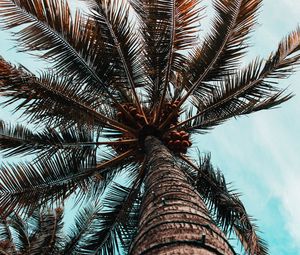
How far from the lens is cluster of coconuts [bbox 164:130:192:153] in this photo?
722 centimetres

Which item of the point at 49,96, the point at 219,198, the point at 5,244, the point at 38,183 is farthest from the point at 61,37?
the point at 5,244

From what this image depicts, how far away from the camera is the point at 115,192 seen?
7570 mm

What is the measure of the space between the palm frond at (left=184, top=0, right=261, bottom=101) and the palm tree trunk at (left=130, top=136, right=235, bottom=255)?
3057mm

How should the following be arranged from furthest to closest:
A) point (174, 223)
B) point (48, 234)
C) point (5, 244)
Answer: point (5, 244)
point (48, 234)
point (174, 223)

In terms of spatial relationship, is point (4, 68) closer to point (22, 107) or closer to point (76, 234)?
point (22, 107)

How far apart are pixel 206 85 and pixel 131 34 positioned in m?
1.53

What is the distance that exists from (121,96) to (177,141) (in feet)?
4.58

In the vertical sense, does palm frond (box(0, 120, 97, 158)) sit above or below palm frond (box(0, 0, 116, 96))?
below

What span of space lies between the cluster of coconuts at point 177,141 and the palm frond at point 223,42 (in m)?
0.88

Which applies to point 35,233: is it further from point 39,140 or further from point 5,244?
point 39,140

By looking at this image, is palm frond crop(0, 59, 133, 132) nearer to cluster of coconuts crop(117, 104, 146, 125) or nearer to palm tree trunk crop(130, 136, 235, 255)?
cluster of coconuts crop(117, 104, 146, 125)

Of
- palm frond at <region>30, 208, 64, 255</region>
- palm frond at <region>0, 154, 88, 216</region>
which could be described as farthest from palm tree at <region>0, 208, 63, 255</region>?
palm frond at <region>0, 154, 88, 216</region>

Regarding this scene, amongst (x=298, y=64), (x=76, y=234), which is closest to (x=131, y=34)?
(x=298, y=64)

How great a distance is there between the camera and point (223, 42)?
752 cm
